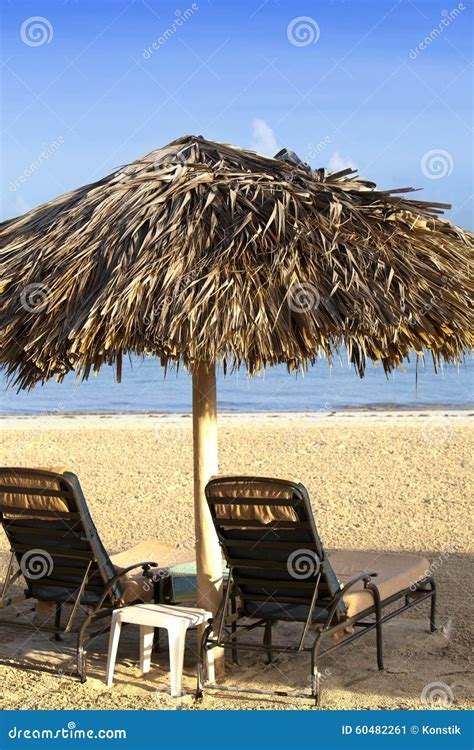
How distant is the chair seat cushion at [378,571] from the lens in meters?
4.61

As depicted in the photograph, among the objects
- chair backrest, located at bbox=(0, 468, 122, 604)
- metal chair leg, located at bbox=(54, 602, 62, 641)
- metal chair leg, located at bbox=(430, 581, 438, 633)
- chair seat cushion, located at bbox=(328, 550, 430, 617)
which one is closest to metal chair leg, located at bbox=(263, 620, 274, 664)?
chair seat cushion, located at bbox=(328, 550, 430, 617)

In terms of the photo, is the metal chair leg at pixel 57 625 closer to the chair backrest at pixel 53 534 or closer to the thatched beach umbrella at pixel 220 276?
the chair backrest at pixel 53 534

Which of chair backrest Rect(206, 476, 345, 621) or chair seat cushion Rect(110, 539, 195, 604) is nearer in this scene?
chair backrest Rect(206, 476, 345, 621)

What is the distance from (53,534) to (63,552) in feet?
0.33

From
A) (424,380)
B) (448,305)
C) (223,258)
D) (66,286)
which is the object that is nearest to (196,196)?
(223,258)

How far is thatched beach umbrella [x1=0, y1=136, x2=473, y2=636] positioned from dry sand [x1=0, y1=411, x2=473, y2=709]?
67cm

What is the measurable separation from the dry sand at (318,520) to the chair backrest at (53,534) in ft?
1.39

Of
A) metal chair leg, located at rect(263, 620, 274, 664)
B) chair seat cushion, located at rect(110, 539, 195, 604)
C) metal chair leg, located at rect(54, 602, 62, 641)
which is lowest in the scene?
metal chair leg, located at rect(54, 602, 62, 641)

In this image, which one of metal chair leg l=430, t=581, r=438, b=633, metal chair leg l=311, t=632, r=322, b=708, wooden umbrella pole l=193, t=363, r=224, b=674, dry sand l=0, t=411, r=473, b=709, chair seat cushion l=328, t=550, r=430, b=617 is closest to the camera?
metal chair leg l=311, t=632, r=322, b=708

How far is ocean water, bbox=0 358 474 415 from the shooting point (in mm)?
27312

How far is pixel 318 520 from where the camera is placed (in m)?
8.50

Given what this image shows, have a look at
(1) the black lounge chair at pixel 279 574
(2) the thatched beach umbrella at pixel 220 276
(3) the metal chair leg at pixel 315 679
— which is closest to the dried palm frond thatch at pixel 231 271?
(2) the thatched beach umbrella at pixel 220 276

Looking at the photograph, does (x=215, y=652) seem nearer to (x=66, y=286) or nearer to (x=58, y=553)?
(x=58, y=553)

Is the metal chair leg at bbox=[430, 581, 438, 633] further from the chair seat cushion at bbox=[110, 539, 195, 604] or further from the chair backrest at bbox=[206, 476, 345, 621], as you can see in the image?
the chair seat cushion at bbox=[110, 539, 195, 604]
